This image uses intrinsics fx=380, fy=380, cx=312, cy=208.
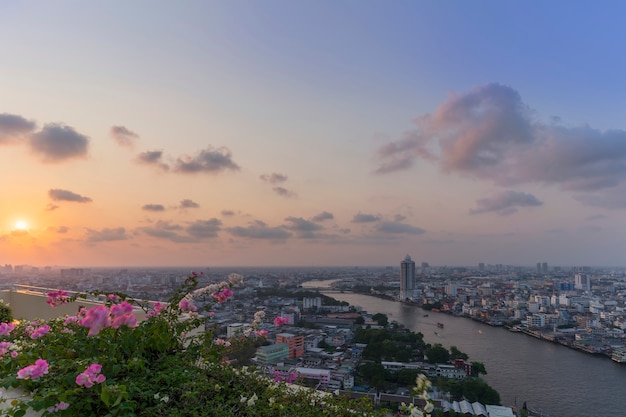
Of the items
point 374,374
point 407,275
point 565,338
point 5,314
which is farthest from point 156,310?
point 407,275

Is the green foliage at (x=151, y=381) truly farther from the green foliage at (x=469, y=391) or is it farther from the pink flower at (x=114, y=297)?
the green foliage at (x=469, y=391)

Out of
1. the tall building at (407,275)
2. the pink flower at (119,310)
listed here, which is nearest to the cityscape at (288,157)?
the pink flower at (119,310)

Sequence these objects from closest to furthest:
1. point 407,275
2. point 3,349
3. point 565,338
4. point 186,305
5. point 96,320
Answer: point 96,320
point 3,349
point 186,305
point 565,338
point 407,275

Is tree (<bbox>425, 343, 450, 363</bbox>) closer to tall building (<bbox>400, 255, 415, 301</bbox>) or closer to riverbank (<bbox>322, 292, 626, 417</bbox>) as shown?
riverbank (<bbox>322, 292, 626, 417</bbox>)

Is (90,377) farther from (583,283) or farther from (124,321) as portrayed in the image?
(583,283)

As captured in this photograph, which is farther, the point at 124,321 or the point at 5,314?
the point at 5,314

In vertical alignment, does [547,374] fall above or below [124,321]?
below
